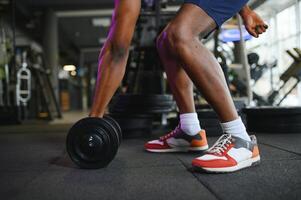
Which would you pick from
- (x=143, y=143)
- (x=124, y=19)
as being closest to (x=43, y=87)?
(x=143, y=143)

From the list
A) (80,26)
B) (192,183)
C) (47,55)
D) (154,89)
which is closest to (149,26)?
(154,89)

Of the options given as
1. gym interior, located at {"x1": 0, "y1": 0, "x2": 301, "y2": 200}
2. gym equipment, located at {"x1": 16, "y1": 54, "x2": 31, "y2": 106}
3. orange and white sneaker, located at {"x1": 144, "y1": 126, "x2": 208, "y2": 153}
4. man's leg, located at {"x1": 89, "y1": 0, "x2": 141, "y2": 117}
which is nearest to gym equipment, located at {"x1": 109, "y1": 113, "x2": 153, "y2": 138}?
gym interior, located at {"x1": 0, "y1": 0, "x2": 301, "y2": 200}

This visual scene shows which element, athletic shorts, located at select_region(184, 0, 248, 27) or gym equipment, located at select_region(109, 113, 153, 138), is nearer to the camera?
athletic shorts, located at select_region(184, 0, 248, 27)

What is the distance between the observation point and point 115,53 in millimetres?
1433

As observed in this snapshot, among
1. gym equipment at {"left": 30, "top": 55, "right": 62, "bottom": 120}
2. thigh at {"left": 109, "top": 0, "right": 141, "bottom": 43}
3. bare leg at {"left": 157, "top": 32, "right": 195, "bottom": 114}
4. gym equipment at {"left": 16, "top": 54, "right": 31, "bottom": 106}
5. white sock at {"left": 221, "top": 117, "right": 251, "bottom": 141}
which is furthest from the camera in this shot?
gym equipment at {"left": 30, "top": 55, "right": 62, "bottom": 120}

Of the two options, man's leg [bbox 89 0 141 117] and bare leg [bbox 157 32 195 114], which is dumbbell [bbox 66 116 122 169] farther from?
bare leg [bbox 157 32 195 114]

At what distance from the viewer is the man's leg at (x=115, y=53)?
1.39 meters

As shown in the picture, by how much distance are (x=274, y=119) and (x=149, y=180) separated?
1.79 meters

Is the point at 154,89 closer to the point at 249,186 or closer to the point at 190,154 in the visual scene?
the point at 190,154

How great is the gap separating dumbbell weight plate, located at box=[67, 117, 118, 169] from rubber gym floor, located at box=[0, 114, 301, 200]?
45mm

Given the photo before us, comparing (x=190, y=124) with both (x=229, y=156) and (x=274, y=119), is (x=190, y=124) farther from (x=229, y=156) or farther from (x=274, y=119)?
(x=274, y=119)

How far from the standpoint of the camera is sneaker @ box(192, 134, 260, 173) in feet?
3.86

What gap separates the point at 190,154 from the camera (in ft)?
5.38

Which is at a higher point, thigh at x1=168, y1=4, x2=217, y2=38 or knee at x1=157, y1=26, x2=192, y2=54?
thigh at x1=168, y1=4, x2=217, y2=38
